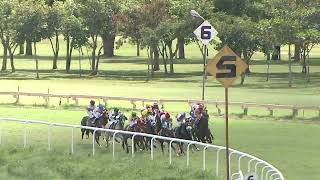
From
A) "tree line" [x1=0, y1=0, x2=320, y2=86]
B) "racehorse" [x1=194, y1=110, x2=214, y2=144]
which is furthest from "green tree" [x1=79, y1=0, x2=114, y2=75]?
"racehorse" [x1=194, y1=110, x2=214, y2=144]

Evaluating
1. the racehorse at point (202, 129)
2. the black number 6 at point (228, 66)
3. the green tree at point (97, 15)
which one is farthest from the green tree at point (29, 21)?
the black number 6 at point (228, 66)

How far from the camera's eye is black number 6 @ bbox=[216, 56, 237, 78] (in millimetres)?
12727

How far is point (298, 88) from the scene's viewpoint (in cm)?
4469

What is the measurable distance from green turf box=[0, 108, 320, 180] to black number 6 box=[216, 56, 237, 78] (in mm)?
3209

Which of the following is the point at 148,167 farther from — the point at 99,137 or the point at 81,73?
the point at 81,73

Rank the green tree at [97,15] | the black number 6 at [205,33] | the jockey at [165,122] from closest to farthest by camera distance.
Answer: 1. the jockey at [165,122]
2. the black number 6 at [205,33]
3. the green tree at [97,15]

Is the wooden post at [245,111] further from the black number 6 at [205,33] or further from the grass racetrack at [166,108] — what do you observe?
the black number 6 at [205,33]

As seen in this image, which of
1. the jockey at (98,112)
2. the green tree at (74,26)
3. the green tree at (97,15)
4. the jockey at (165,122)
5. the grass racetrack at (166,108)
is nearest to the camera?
the grass racetrack at (166,108)

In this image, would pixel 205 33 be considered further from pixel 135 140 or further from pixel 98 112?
pixel 135 140

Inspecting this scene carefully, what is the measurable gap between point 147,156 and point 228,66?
6083mm

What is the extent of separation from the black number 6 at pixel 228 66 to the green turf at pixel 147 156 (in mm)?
3209

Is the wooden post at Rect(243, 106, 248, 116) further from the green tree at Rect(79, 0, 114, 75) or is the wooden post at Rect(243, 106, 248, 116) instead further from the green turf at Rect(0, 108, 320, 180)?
the green tree at Rect(79, 0, 114, 75)

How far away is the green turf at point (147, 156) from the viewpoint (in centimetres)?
1559

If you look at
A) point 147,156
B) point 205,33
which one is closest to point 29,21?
point 205,33
